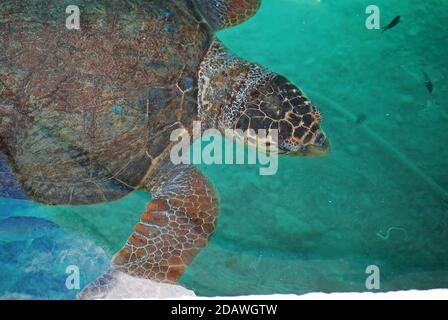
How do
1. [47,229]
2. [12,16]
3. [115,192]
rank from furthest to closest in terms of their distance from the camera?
[47,229] → [115,192] → [12,16]

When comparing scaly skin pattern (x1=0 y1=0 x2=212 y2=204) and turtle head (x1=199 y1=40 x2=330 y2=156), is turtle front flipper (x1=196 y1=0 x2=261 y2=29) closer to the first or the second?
turtle head (x1=199 y1=40 x2=330 y2=156)

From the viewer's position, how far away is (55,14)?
204cm

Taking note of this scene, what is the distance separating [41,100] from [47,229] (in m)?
0.86

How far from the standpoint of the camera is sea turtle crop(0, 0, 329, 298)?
2023mm

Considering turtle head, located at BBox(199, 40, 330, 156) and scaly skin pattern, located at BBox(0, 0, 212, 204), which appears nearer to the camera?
scaly skin pattern, located at BBox(0, 0, 212, 204)

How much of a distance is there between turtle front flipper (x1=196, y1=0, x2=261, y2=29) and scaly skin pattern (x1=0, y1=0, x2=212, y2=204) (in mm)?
565

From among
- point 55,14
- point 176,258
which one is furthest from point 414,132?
point 55,14

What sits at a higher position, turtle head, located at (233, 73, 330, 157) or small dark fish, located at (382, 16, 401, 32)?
small dark fish, located at (382, 16, 401, 32)
